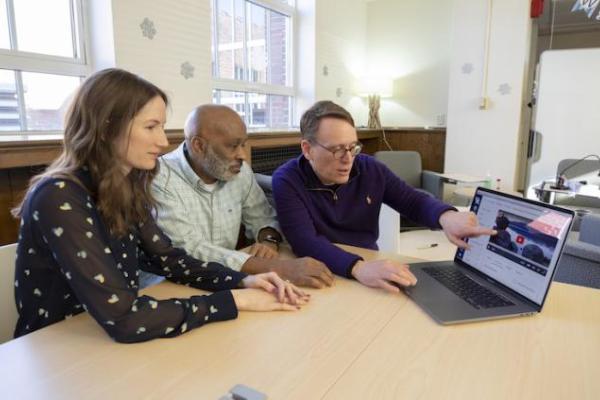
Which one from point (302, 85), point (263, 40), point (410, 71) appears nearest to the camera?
point (263, 40)

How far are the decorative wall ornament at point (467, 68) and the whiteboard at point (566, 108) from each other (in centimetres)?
60

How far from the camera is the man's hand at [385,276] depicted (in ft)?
3.48

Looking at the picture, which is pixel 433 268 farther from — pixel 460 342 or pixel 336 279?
pixel 460 342

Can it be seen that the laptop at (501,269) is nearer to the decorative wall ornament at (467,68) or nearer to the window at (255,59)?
the window at (255,59)

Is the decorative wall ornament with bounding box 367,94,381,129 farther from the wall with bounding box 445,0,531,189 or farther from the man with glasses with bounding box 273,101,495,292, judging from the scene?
the man with glasses with bounding box 273,101,495,292

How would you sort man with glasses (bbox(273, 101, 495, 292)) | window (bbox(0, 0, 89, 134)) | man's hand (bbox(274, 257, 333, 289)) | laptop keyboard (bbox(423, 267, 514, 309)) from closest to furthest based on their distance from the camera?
1. laptop keyboard (bbox(423, 267, 514, 309))
2. man's hand (bbox(274, 257, 333, 289))
3. man with glasses (bbox(273, 101, 495, 292))
4. window (bbox(0, 0, 89, 134))

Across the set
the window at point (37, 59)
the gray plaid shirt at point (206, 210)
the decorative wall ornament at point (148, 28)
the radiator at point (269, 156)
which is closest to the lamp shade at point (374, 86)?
the radiator at point (269, 156)

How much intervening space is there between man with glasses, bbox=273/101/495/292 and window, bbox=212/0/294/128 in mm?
1830

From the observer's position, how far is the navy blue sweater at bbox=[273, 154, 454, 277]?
1.44 meters

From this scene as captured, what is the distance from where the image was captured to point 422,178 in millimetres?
4070

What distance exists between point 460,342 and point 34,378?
2.50 feet

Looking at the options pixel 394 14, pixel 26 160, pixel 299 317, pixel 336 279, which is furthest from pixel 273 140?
pixel 394 14

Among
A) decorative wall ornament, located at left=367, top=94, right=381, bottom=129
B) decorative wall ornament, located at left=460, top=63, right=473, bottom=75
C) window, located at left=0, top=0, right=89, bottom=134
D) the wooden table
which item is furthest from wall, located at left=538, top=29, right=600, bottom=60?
window, located at left=0, top=0, right=89, bottom=134

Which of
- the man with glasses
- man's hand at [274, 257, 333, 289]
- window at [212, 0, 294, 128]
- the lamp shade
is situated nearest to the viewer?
man's hand at [274, 257, 333, 289]
